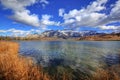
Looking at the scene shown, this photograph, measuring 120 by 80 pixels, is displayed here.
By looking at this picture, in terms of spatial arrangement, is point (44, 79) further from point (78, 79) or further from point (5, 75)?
point (78, 79)

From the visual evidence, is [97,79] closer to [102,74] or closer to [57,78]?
[102,74]

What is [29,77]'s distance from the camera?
1123cm

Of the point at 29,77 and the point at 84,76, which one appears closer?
the point at 29,77

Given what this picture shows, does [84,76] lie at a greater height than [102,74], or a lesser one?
lesser

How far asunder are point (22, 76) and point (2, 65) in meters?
3.65

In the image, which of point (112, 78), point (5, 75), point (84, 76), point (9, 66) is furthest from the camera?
point (84, 76)

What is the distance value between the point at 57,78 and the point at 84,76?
3213 millimetres

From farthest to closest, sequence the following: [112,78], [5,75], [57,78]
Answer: [57,78] < [5,75] < [112,78]

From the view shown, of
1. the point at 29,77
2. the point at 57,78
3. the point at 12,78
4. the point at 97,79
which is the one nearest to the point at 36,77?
the point at 29,77

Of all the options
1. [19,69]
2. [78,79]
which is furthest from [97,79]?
[19,69]

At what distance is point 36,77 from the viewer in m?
11.4

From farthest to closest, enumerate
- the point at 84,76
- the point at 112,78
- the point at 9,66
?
1. the point at 84,76
2. the point at 9,66
3. the point at 112,78

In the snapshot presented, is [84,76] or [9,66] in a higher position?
[9,66]

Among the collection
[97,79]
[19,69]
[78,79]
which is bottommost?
[78,79]
